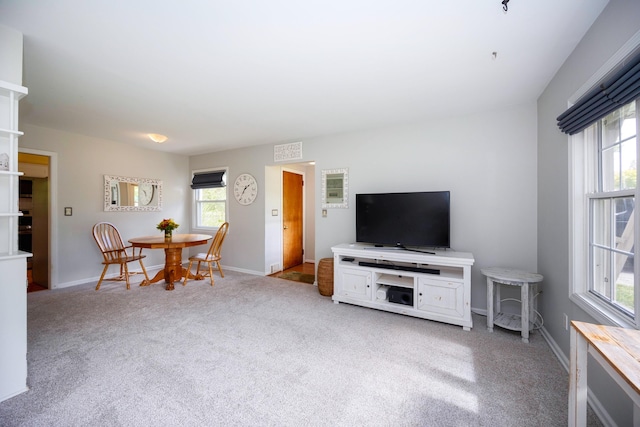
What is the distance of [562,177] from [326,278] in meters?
2.65

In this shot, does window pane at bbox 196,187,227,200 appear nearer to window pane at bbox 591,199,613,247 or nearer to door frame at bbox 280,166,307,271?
door frame at bbox 280,166,307,271

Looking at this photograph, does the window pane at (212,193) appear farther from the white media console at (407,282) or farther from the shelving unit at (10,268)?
the shelving unit at (10,268)

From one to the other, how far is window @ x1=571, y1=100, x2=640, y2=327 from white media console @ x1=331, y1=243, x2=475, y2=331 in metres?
0.88

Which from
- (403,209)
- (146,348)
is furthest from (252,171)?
(146,348)

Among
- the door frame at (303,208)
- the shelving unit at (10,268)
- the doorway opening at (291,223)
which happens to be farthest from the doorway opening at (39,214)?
the door frame at (303,208)

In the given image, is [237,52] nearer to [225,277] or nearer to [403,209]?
[403,209]

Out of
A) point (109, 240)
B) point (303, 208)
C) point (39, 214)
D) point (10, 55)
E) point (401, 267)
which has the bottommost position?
point (401, 267)

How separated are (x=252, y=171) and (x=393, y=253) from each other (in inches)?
118

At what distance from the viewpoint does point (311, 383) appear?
5.84 ft

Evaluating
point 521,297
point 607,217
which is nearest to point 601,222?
point 607,217

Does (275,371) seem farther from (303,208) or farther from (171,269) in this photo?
(303,208)

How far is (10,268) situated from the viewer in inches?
63.2

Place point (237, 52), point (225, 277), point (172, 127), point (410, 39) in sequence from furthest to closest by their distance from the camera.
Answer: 1. point (225, 277)
2. point (172, 127)
3. point (237, 52)
4. point (410, 39)

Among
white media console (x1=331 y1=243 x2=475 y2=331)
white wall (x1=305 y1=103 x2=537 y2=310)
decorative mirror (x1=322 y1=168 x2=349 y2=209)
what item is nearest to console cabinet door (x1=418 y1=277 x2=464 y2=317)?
white media console (x1=331 y1=243 x2=475 y2=331)
